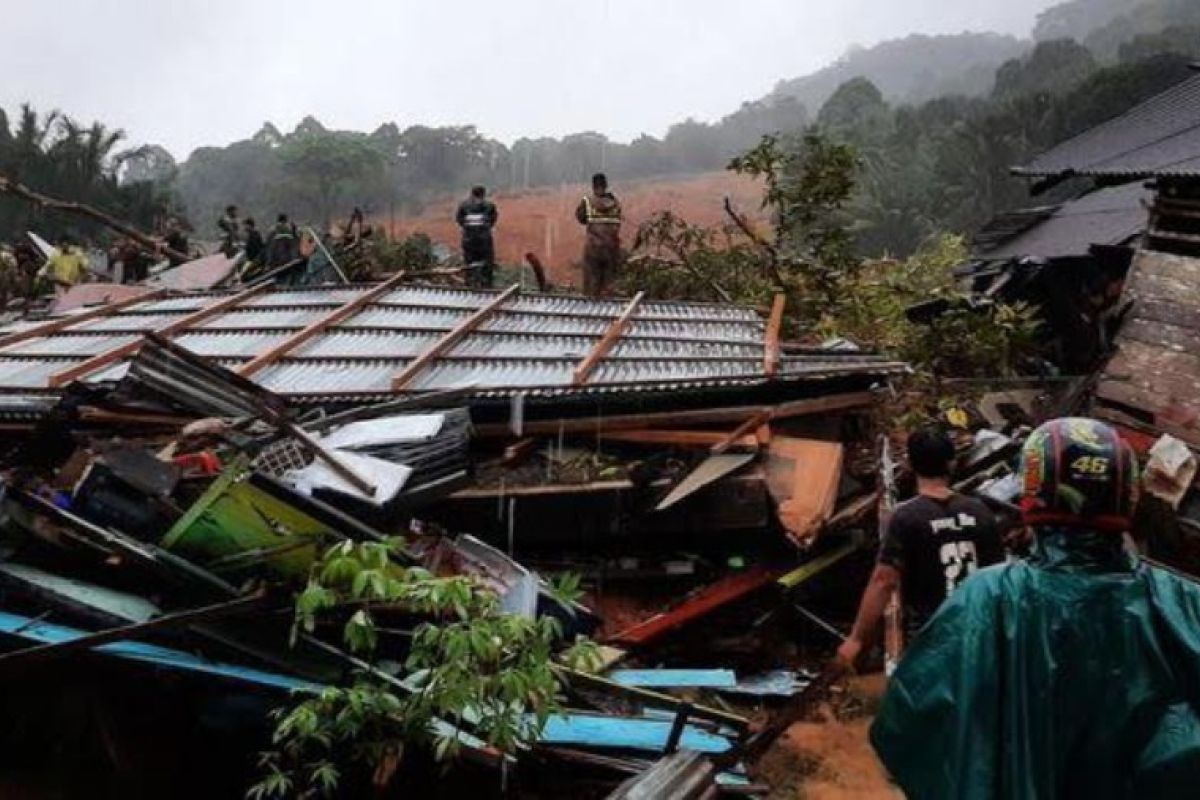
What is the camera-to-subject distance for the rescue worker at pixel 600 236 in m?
11.9

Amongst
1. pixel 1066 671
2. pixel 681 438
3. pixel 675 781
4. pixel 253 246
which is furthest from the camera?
pixel 253 246

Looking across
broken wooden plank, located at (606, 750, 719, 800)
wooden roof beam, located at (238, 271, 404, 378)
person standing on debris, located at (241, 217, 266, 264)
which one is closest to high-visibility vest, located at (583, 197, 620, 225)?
wooden roof beam, located at (238, 271, 404, 378)

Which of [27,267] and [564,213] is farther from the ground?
[27,267]

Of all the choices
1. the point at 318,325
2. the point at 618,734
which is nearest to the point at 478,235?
the point at 318,325

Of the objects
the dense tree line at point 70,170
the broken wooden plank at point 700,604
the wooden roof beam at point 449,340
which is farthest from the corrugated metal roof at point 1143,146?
the dense tree line at point 70,170

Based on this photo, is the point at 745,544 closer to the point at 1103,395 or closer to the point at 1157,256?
the point at 1103,395

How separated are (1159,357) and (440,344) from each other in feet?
19.1

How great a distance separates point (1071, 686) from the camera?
2.00 meters

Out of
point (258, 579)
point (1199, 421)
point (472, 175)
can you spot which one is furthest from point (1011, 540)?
point (472, 175)

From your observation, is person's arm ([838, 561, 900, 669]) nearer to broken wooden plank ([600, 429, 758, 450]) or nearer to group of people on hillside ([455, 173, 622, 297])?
broken wooden plank ([600, 429, 758, 450])

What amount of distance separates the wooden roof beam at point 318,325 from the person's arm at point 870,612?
550 cm

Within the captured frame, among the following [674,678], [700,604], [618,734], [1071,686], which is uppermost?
[1071,686]

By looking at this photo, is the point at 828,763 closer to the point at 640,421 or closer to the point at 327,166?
the point at 640,421

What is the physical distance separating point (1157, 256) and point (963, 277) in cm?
537
